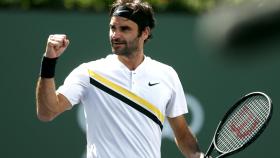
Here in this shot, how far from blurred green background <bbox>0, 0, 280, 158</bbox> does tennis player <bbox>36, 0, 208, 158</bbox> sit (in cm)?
322

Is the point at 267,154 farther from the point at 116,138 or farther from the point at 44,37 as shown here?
the point at 116,138

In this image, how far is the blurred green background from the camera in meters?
8.16

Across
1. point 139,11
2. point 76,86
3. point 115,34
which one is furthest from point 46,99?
point 139,11

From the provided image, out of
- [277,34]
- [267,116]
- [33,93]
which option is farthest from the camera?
[277,34]

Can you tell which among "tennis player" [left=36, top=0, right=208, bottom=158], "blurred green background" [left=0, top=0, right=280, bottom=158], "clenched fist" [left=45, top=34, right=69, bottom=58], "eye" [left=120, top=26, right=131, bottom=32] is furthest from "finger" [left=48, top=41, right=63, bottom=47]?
"blurred green background" [left=0, top=0, right=280, bottom=158]

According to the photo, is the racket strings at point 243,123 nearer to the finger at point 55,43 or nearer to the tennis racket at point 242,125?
the tennis racket at point 242,125

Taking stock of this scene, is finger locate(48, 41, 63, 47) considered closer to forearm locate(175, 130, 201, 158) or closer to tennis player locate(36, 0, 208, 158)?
tennis player locate(36, 0, 208, 158)

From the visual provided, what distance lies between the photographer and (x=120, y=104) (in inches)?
186

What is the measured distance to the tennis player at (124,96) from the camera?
15.3ft

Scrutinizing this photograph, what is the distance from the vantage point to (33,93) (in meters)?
8.17

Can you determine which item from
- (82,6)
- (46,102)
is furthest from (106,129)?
(82,6)

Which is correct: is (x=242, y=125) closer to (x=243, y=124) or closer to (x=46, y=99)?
(x=243, y=124)

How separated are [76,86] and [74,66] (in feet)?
11.5

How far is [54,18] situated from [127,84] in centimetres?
349
